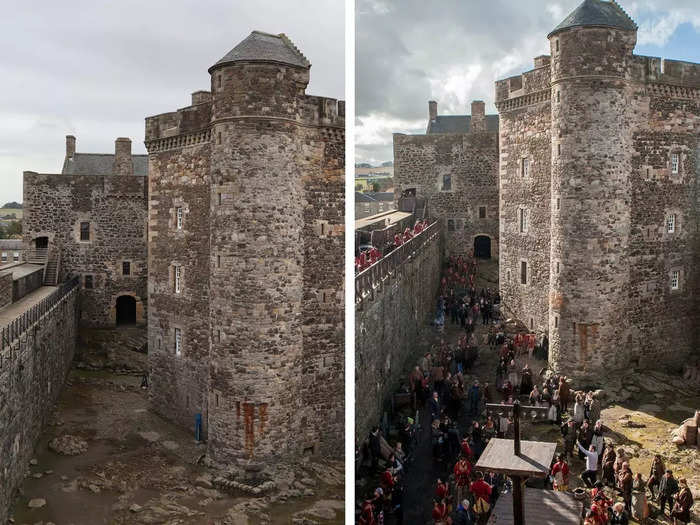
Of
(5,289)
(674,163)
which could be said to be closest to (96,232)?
(5,289)

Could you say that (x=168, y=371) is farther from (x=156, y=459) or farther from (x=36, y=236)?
(x=36, y=236)

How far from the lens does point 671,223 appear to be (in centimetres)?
1154

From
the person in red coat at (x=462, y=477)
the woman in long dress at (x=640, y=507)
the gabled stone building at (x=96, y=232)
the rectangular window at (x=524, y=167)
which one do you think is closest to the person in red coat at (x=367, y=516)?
the person in red coat at (x=462, y=477)

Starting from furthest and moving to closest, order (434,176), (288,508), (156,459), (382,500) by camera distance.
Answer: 1. (434,176)
2. (156,459)
3. (288,508)
4. (382,500)

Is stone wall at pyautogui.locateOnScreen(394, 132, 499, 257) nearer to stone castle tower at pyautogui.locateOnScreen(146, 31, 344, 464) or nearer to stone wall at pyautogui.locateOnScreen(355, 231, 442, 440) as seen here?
stone wall at pyautogui.locateOnScreen(355, 231, 442, 440)

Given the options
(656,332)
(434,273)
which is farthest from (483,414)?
(434,273)

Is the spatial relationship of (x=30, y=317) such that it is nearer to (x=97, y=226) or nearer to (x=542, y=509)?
(x=97, y=226)

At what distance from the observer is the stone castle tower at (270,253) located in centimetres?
855

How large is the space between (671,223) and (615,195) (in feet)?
5.32

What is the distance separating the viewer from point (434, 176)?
19.7m

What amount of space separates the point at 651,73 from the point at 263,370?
310 inches

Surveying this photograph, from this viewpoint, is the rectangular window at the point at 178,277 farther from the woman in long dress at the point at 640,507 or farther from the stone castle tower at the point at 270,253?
the woman in long dress at the point at 640,507

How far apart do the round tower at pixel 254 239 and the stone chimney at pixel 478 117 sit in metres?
12.3

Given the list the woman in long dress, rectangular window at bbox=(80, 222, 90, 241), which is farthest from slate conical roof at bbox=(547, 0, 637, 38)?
rectangular window at bbox=(80, 222, 90, 241)
